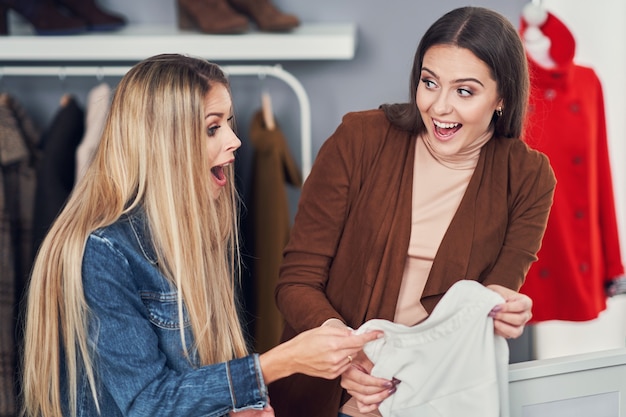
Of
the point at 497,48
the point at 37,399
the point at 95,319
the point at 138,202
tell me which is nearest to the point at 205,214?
the point at 138,202

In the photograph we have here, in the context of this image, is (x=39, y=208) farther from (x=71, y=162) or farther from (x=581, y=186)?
(x=581, y=186)

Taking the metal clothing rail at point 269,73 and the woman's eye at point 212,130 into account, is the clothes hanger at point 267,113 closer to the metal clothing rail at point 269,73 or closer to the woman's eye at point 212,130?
the metal clothing rail at point 269,73

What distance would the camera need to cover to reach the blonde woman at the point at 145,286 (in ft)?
4.04

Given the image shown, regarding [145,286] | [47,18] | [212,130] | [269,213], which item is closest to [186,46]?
[47,18]

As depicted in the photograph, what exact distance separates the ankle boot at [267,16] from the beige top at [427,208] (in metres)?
0.97

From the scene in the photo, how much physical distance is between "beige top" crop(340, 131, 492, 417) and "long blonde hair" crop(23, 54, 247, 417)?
0.38 m

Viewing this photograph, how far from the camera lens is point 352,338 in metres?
1.28

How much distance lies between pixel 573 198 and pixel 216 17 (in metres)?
1.11

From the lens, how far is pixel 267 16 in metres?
2.41

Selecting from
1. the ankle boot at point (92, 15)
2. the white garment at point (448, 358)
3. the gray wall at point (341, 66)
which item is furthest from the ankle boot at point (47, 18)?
the white garment at point (448, 358)

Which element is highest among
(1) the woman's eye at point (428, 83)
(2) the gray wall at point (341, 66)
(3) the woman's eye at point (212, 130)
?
(2) the gray wall at point (341, 66)

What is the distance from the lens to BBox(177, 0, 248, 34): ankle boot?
236 centimetres

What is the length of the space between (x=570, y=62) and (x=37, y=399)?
61.2 inches

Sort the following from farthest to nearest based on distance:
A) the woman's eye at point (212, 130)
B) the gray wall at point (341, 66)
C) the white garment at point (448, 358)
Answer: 1. the gray wall at point (341, 66)
2. the woman's eye at point (212, 130)
3. the white garment at point (448, 358)
